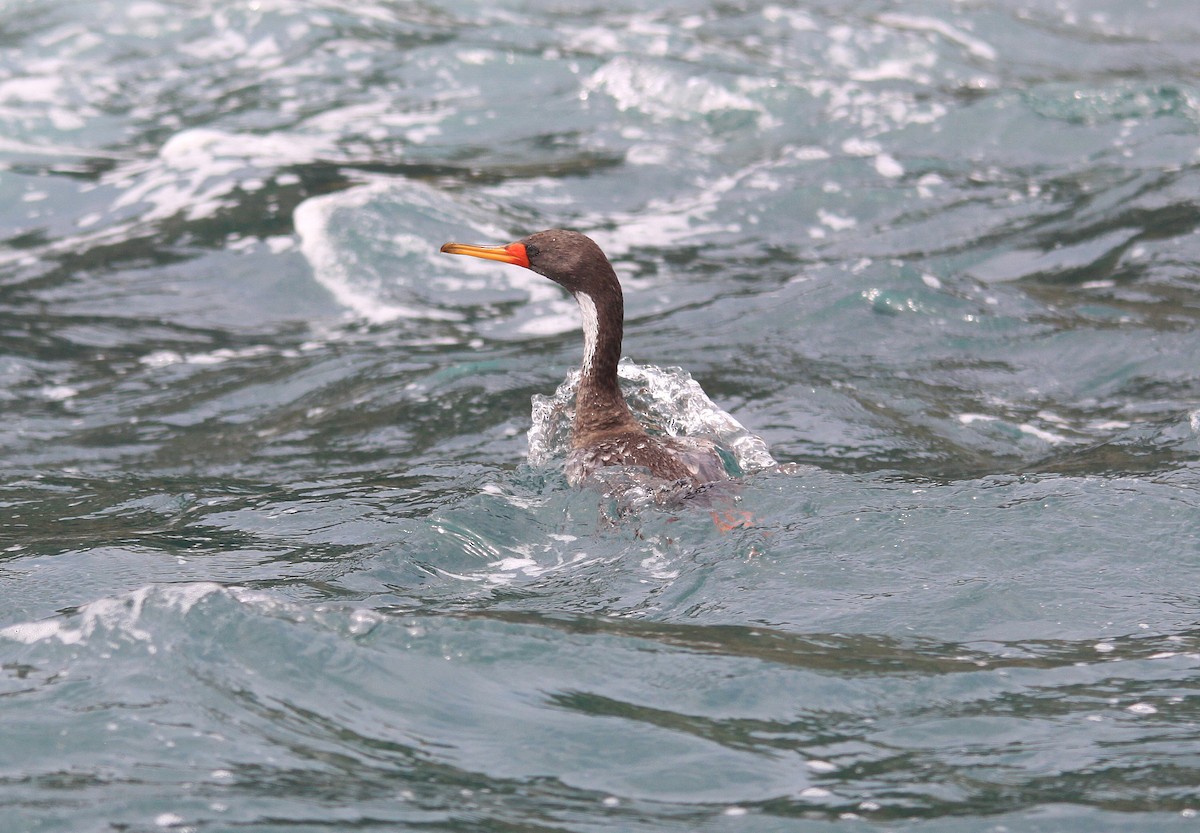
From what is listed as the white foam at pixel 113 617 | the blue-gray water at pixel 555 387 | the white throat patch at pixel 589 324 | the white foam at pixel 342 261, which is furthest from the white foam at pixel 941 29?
the white foam at pixel 113 617

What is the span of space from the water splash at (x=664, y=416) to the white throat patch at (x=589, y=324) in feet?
1.53

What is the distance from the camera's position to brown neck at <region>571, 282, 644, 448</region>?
7.03 metres

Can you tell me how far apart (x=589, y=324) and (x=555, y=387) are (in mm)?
1373

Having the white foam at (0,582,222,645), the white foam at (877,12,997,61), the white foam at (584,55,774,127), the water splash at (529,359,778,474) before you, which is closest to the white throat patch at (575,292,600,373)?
the water splash at (529,359,778,474)

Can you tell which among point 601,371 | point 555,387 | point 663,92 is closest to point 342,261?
point 555,387

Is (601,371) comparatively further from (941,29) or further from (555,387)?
(941,29)

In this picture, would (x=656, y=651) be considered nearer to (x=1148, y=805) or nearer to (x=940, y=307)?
(x=1148, y=805)

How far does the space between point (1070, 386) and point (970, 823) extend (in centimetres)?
519

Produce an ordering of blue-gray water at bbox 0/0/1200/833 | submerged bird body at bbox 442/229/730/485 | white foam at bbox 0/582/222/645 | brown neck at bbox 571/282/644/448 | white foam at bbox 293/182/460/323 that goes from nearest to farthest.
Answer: blue-gray water at bbox 0/0/1200/833 < white foam at bbox 0/582/222/645 < submerged bird body at bbox 442/229/730/485 < brown neck at bbox 571/282/644/448 < white foam at bbox 293/182/460/323

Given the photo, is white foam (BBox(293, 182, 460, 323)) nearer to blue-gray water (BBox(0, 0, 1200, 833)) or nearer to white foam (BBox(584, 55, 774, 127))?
blue-gray water (BBox(0, 0, 1200, 833))

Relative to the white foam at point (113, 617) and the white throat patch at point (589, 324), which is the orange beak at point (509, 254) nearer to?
the white throat patch at point (589, 324)

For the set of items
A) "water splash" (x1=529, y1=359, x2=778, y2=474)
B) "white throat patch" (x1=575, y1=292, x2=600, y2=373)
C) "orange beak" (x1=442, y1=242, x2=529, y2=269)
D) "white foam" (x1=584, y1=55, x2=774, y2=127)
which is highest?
"white foam" (x1=584, y1=55, x2=774, y2=127)

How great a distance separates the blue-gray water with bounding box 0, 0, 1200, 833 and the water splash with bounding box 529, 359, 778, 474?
1.11 ft

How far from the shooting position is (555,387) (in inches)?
335
